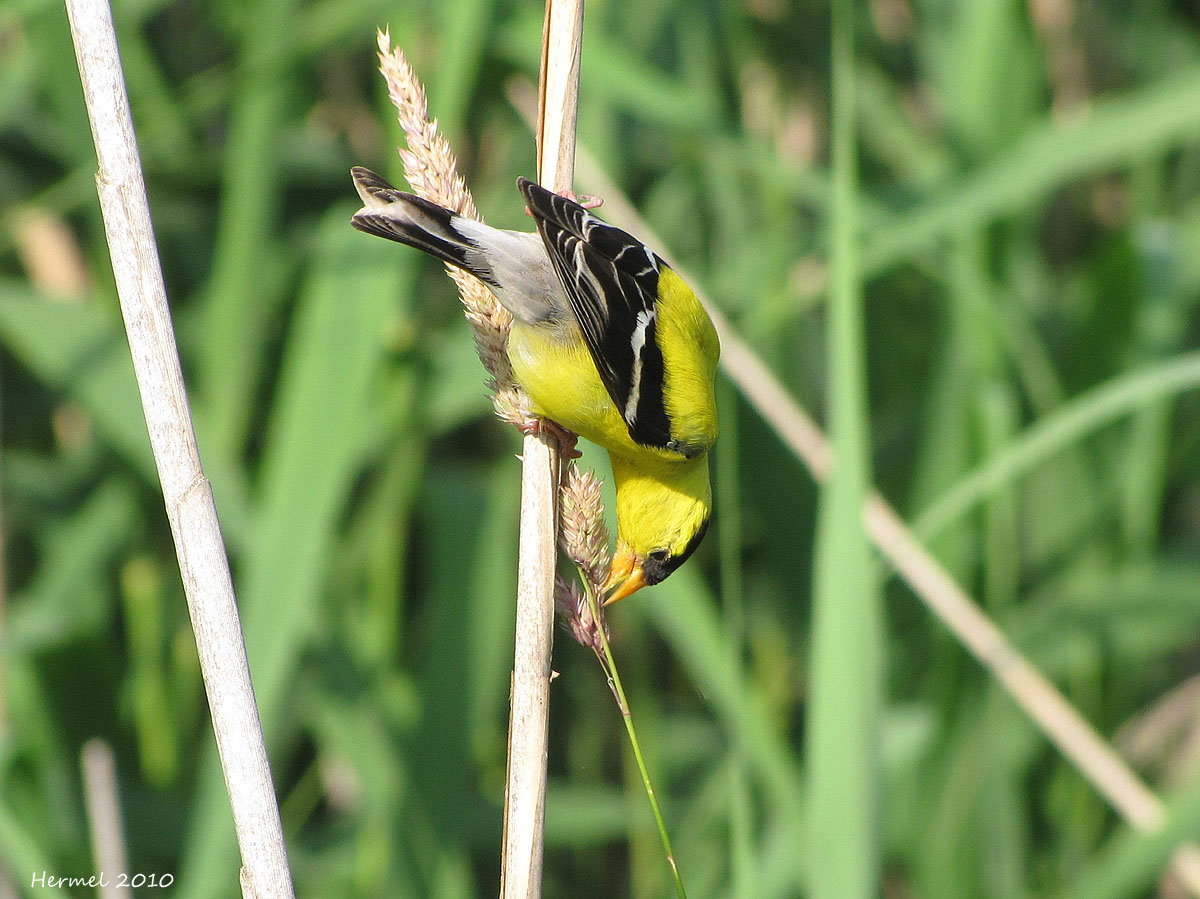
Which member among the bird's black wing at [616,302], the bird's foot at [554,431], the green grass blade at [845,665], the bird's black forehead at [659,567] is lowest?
the green grass blade at [845,665]

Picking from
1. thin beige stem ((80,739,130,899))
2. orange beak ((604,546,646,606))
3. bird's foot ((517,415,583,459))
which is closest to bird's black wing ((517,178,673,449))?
bird's foot ((517,415,583,459))

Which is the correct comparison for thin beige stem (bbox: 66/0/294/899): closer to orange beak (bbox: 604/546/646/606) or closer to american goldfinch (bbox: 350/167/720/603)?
american goldfinch (bbox: 350/167/720/603)

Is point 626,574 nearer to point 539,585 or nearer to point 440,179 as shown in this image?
point 539,585

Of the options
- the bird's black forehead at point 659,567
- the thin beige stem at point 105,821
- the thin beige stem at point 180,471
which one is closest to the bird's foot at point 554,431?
the bird's black forehead at point 659,567

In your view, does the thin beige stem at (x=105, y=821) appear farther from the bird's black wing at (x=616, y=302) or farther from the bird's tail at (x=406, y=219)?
the bird's black wing at (x=616, y=302)

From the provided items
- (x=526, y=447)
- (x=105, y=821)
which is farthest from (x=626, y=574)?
(x=105, y=821)

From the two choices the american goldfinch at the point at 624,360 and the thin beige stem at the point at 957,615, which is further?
the thin beige stem at the point at 957,615

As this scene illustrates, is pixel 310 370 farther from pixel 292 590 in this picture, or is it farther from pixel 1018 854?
pixel 1018 854
